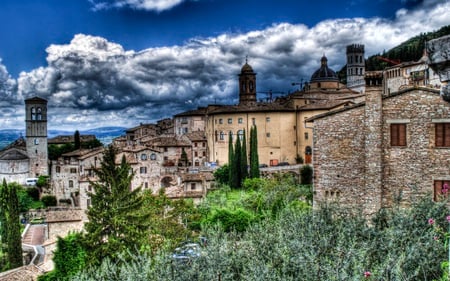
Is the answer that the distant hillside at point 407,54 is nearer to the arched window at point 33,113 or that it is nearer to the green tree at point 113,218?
the arched window at point 33,113

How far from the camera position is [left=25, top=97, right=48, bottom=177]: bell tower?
6050 cm

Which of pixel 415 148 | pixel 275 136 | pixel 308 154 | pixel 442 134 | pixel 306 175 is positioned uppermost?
pixel 275 136

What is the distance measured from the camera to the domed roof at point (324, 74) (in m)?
75.6

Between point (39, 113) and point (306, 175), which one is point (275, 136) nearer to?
point (306, 175)

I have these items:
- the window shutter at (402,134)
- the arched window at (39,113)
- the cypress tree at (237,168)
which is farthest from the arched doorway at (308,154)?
the arched window at (39,113)

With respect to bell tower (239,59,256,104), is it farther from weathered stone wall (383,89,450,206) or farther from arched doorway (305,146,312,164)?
weathered stone wall (383,89,450,206)

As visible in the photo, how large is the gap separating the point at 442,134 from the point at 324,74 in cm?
6418

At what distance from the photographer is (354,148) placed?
16.2 metres

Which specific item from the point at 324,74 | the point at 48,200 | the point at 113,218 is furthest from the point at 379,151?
the point at 324,74

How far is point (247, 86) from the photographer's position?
6269cm

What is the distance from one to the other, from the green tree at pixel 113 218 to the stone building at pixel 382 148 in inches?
328

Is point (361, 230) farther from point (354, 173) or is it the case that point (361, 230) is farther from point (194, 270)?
point (354, 173)

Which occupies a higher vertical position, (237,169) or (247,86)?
(247,86)

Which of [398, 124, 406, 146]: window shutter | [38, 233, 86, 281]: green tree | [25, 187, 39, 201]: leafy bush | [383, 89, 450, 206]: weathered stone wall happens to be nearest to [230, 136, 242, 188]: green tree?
[38, 233, 86, 281]: green tree
